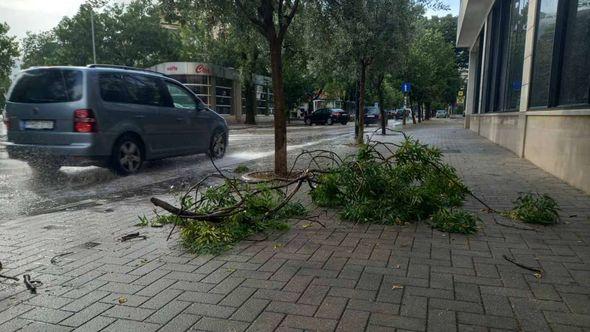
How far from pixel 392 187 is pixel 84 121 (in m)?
5.16

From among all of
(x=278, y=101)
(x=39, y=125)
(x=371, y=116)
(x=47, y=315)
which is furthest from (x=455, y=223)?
(x=371, y=116)

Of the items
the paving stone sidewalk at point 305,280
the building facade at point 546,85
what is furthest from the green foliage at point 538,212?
the building facade at point 546,85

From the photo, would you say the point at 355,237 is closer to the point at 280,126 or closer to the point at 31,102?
the point at 280,126

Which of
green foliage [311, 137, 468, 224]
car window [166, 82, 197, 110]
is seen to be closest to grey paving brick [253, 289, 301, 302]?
green foliage [311, 137, 468, 224]

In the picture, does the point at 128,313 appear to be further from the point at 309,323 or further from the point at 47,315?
the point at 309,323

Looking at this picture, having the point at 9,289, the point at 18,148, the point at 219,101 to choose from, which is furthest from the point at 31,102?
the point at 219,101

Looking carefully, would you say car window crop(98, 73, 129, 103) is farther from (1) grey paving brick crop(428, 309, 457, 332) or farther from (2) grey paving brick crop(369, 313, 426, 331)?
(1) grey paving brick crop(428, 309, 457, 332)

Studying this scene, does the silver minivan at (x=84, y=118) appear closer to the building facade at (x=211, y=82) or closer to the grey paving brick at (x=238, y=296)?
the grey paving brick at (x=238, y=296)

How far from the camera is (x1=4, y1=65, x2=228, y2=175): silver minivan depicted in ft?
24.5

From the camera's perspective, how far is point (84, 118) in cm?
744

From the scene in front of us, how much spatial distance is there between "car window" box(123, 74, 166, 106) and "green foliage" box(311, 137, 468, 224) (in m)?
4.45

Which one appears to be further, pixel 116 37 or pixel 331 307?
pixel 116 37

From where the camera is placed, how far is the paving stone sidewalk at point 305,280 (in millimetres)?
2676

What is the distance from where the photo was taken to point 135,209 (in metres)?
5.61
